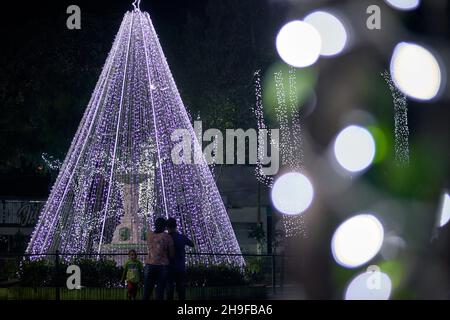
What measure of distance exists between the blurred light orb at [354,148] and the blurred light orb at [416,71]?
20 cm

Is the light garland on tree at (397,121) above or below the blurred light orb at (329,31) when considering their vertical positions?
below

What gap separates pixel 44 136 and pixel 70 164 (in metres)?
17.7

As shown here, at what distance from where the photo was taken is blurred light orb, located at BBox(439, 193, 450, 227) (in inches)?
101

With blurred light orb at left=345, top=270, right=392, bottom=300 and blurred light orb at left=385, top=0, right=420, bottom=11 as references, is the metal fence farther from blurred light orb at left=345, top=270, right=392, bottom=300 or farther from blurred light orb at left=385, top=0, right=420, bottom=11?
blurred light orb at left=385, top=0, right=420, bottom=11


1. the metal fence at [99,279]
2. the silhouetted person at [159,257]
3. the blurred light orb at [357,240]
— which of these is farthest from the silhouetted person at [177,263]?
the blurred light orb at [357,240]

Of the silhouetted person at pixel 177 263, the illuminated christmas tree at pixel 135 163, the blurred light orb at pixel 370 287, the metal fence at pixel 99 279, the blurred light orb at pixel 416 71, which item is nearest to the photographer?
the blurred light orb at pixel 370 287

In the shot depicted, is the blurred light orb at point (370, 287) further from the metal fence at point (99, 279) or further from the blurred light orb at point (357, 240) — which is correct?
the metal fence at point (99, 279)

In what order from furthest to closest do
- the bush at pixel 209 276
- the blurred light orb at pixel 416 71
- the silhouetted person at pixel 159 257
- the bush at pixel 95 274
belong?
1. the bush at pixel 209 276
2. the bush at pixel 95 274
3. the silhouetted person at pixel 159 257
4. the blurred light orb at pixel 416 71

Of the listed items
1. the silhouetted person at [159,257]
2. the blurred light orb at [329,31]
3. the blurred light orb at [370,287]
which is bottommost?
the silhouetted person at [159,257]

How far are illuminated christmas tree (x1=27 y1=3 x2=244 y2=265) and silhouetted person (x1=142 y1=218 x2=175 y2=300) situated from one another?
21.4ft

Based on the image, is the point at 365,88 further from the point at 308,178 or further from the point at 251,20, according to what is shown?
the point at 251,20

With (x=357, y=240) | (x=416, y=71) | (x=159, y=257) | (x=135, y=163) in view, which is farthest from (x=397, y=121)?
(x=135, y=163)

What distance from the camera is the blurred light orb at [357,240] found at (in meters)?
2.45


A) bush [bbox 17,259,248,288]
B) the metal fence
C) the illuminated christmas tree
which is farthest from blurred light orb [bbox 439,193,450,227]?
the illuminated christmas tree
